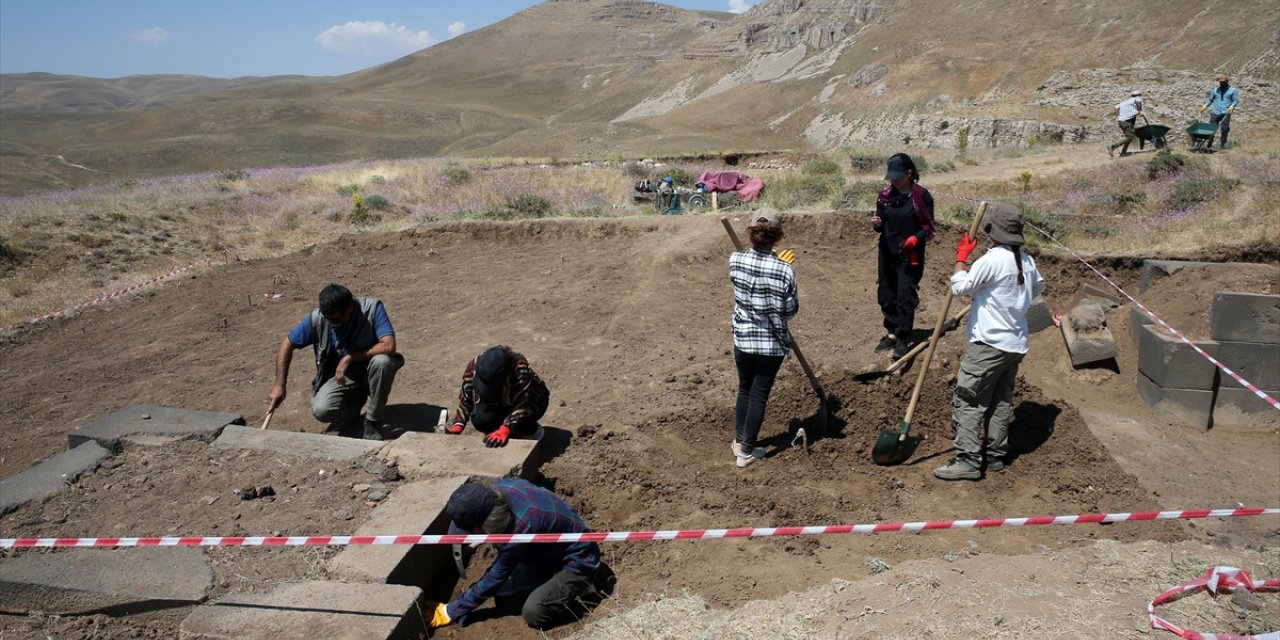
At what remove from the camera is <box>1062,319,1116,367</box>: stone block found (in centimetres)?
657

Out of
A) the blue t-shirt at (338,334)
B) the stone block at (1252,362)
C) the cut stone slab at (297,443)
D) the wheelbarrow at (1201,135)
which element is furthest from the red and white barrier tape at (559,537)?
the wheelbarrow at (1201,135)

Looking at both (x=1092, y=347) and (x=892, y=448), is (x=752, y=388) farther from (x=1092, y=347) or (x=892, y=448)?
(x=1092, y=347)

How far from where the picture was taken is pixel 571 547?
3.62 metres

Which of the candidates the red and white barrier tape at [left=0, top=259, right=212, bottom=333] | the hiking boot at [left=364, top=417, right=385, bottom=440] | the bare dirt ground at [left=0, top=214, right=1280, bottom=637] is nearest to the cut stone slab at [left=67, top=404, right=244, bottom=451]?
the bare dirt ground at [left=0, top=214, right=1280, bottom=637]

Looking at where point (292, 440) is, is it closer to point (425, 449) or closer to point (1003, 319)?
point (425, 449)

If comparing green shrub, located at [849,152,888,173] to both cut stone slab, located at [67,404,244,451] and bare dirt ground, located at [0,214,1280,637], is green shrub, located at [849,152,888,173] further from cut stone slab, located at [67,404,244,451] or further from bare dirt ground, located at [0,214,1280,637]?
cut stone slab, located at [67,404,244,451]

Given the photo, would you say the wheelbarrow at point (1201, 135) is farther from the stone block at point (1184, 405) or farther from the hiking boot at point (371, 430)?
the hiking boot at point (371, 430)

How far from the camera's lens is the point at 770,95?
5469 cm

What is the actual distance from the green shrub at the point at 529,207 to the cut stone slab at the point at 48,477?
8.75 metres

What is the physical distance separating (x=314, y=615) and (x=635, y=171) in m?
19.4

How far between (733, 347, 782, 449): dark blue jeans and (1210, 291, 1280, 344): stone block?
158 inches

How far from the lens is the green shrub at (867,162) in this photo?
68.1 ft

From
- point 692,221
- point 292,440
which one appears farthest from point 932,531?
point 692,221

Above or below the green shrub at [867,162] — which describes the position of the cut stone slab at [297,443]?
below
